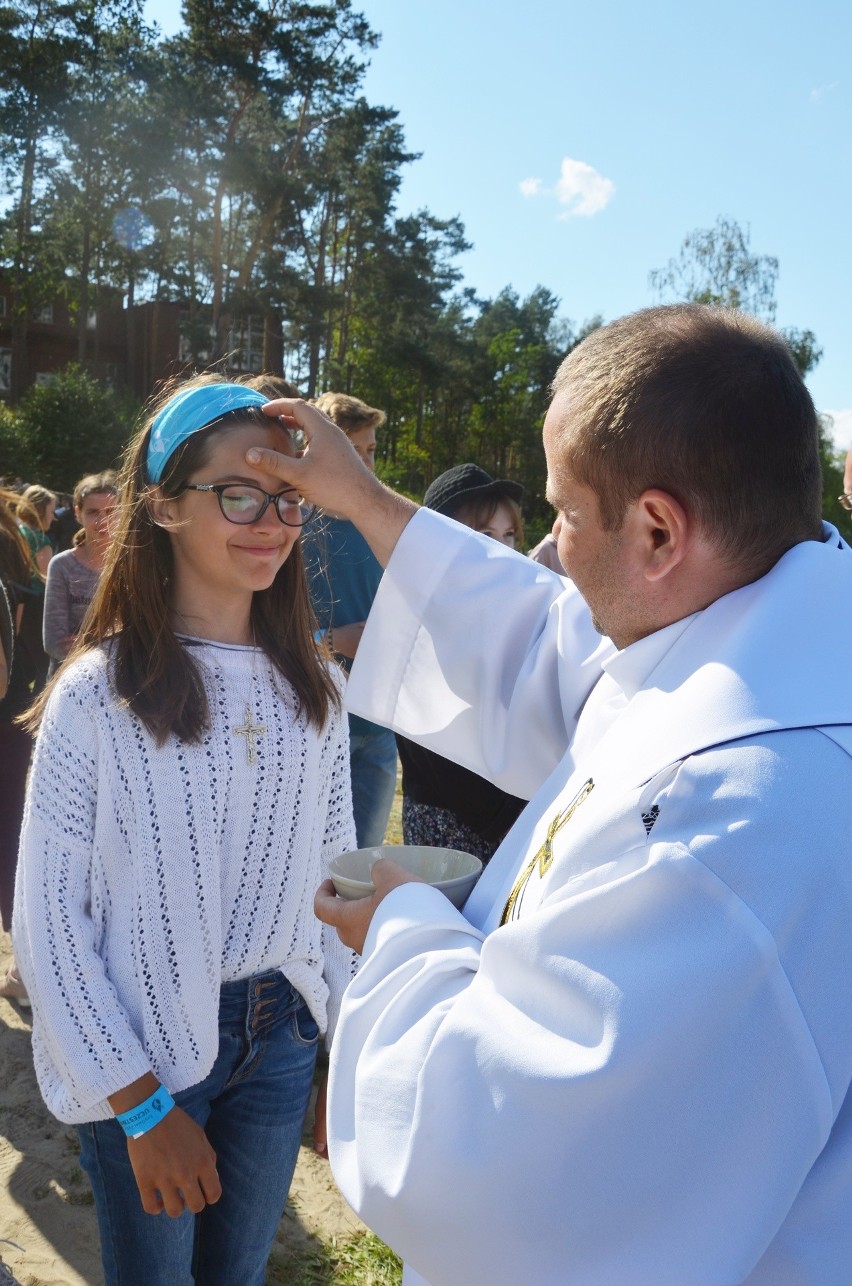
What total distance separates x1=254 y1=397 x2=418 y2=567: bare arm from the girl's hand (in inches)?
45.9

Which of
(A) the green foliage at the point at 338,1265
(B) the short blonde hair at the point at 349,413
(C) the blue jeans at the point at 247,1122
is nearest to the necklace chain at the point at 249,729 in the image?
(C) the blue jeans at the point at 247,1122

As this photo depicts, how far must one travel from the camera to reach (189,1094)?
6.09ft

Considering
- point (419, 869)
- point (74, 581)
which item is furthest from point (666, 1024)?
point (74, 581)

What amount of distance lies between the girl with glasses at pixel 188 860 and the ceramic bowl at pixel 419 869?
0.43 metres

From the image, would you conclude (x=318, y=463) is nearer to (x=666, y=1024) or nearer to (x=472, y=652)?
(x=472, y=652)

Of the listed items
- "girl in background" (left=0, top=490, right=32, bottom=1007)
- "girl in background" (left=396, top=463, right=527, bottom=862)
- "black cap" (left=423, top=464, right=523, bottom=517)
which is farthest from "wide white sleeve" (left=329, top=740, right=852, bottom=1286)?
"girl in background" (left=0, top=490, right=32, bottom=1007)

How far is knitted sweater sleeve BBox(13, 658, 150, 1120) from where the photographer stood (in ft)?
5.65

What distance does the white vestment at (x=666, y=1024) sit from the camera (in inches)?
36.5

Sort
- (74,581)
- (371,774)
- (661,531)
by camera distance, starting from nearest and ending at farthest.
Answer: (661,531) < (371,774) < (74,581)

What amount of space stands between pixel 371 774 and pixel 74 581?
187 centimetres

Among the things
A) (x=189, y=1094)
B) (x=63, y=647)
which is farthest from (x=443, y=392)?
(x=189, y=1094)

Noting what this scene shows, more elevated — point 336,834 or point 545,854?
point 545,854

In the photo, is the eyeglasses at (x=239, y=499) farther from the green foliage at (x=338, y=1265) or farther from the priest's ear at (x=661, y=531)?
the green foliage at (x=338, y=1265)

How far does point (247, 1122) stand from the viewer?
193cm
